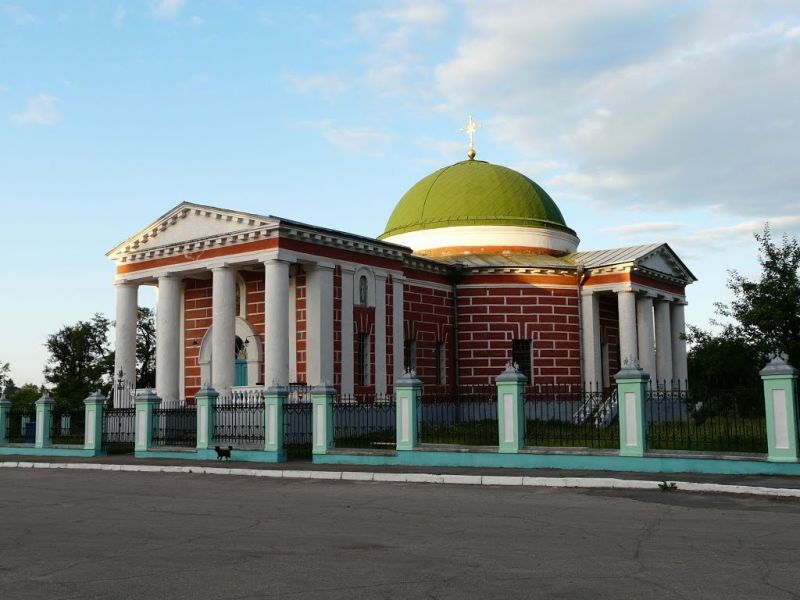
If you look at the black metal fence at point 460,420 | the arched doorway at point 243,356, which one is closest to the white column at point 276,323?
the arched doorway at point 243,356

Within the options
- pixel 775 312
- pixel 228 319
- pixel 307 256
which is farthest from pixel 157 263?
pixel 775 312

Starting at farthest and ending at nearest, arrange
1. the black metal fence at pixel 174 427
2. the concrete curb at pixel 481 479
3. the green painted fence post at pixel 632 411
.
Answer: the black metal fence at pixel 174 427
the green painted fence post at pixel 632 411
the concrete curb at pixel 481 479

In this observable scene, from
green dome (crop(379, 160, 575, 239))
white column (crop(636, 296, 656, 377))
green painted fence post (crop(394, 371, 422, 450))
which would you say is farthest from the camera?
green dome (crop(379, 160, 575, 239))

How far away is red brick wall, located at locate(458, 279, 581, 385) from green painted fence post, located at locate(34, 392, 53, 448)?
13.7 meters

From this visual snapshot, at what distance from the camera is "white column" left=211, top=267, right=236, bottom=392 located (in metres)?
25.2

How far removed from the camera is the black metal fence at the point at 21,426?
26.3m

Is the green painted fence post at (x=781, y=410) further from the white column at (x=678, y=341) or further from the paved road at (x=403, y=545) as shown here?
the white column at (x=678, y=341)

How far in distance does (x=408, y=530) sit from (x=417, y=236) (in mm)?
25329

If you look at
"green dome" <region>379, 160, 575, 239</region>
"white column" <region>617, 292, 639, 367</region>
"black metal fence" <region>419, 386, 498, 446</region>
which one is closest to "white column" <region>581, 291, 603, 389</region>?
"white column" <region>617, 292, 639, 367</region>

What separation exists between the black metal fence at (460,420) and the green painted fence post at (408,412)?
221 millimetres

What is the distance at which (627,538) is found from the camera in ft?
27.2

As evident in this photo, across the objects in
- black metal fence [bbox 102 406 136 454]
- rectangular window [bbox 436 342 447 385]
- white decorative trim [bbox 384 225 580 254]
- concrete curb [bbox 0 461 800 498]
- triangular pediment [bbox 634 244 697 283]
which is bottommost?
concrete curb [bbox 0 461 800 498]

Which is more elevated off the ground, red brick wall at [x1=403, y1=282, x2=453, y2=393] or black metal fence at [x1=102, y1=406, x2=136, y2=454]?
red brick wall at [x1=403, y1=282, x2=453, y2=393]

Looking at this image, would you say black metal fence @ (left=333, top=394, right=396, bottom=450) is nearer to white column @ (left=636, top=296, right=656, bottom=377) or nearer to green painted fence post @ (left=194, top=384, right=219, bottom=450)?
green painted fence post @ (left=194, top=384, right=219, bottom=450)
